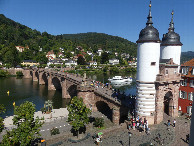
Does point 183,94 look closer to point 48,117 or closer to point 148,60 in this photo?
point 148,60

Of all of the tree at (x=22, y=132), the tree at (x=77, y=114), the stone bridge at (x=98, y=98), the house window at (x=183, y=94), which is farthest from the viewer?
the house window at (x=183, y=94)

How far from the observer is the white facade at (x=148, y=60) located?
971 inches

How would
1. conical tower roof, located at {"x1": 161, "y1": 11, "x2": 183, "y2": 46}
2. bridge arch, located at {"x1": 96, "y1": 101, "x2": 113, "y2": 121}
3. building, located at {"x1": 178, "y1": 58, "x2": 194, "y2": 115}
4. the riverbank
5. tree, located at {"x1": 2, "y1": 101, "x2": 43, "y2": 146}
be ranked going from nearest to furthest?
tree, located at {"x1": 2, "y1": 101, "x2": 43, "y2": 146} < conical tower roof, located at {"x1": 161, "y1": 11, "x2": 183, "y2": 46} < building, located at {"x1": 178, "y1": 58, "x2": 194, "y2": 115} < the riverbank < bridge arch, located at {"x1": 96, "y1": 101, "x2": 113, "y2": 121}

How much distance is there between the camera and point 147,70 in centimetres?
2512

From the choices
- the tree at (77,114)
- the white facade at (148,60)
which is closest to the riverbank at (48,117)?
the tree at (77,114)

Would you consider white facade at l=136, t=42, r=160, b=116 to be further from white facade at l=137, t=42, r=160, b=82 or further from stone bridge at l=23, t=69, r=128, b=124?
stone bridge at l=23, t=69, r=128, b=124

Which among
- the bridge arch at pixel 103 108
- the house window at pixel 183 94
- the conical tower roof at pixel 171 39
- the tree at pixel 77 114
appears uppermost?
the conical tower roof at pixel 171 39

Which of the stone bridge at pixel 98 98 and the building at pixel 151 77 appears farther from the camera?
the stone bridge at pixel 98 98

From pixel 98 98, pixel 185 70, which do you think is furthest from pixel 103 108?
pixel 185 70

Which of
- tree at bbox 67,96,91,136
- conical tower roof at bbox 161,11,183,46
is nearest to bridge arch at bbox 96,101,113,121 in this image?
tree at bbox 67,96,91,136

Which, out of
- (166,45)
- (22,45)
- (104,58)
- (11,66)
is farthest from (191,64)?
(22,45)

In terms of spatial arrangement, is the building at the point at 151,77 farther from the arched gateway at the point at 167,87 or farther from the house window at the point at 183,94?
the house window at the point at 183,94

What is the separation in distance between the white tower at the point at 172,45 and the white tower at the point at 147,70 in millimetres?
4871

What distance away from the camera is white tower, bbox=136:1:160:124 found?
24623mm
